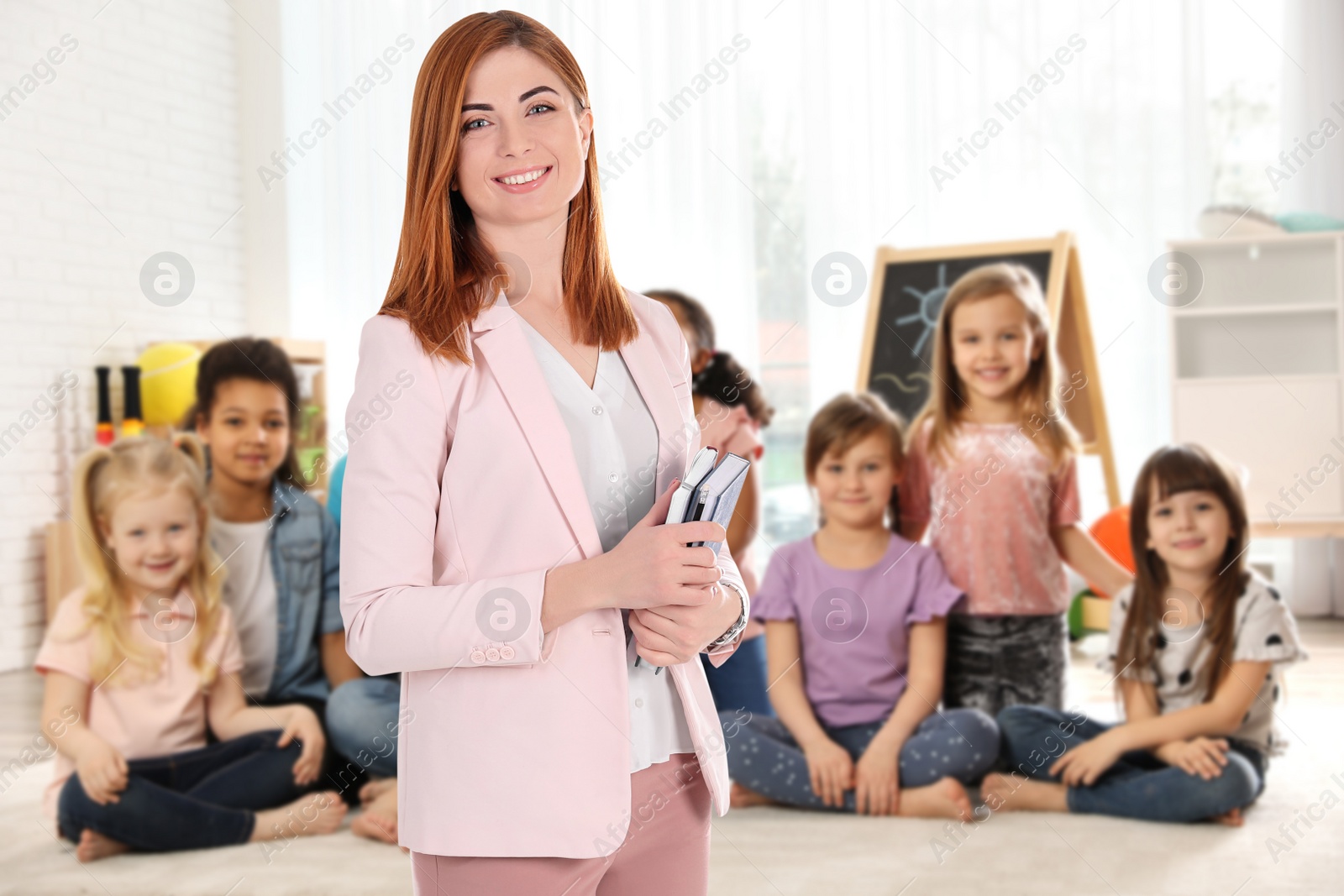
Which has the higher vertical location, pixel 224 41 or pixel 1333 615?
pixel 224 41

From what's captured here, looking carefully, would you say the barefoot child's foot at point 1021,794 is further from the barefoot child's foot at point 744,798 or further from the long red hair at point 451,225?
the long red hair at point 451,225

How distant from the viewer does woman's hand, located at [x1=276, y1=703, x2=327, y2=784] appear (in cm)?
211

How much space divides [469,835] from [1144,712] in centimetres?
174

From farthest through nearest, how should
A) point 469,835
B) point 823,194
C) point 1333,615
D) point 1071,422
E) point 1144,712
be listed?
point 823,194, point 1333,615, point 1071,422, point 1144,712, point 469,835

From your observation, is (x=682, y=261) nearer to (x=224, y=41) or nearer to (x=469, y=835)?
(x=224, y=41)

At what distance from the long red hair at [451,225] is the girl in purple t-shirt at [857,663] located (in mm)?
1437

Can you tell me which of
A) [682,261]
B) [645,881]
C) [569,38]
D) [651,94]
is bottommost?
[645,881]

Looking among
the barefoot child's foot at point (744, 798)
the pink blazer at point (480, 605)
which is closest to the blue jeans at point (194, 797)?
the barefoot child's foot at point (744, 798)

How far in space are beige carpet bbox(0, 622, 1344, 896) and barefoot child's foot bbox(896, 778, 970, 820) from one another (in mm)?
27

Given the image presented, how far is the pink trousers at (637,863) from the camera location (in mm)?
754

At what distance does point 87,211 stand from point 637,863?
416 cm

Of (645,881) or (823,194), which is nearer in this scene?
(645,881)

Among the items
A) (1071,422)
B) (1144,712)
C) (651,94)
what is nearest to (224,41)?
(651,94)

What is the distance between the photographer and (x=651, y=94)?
4516 mm
